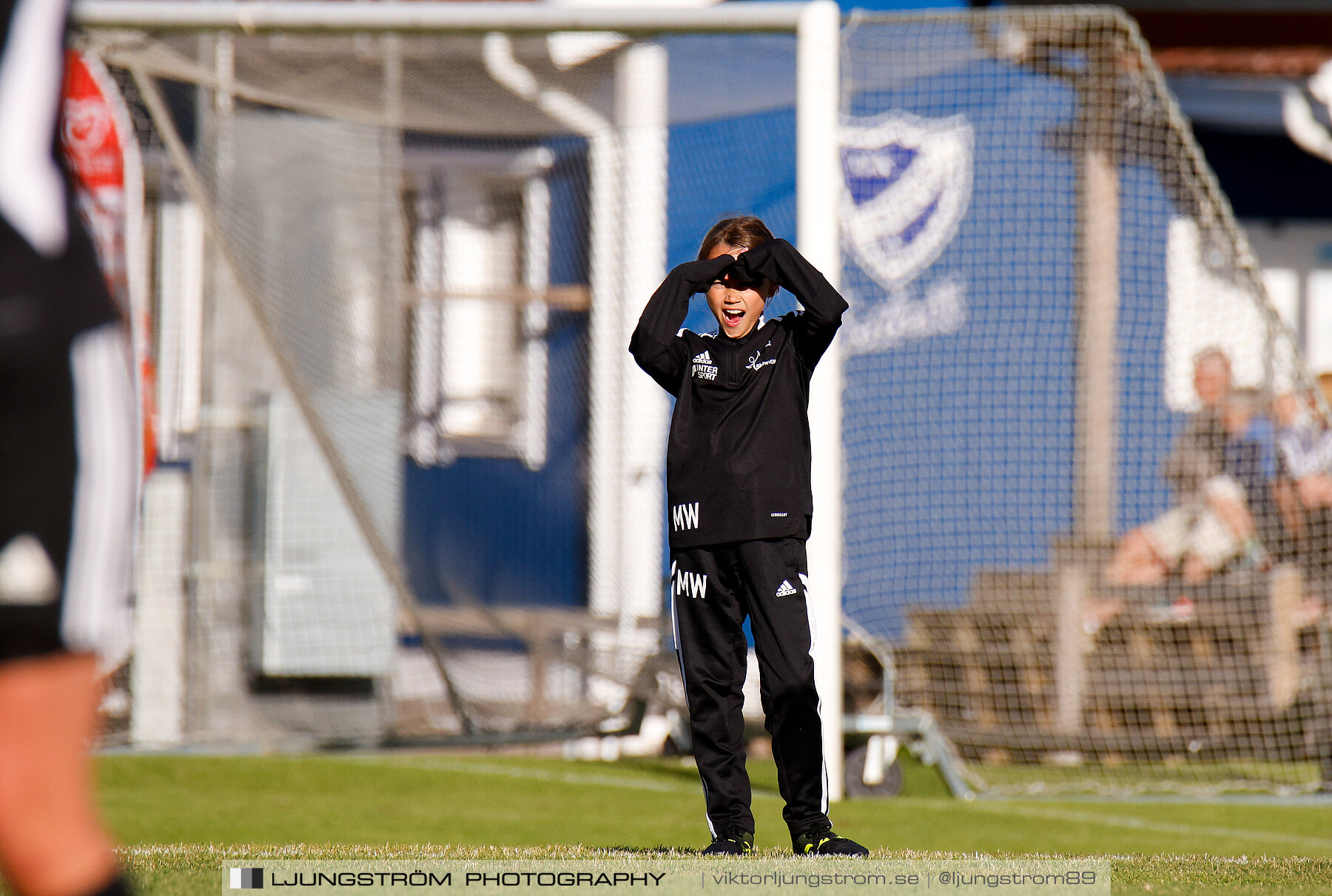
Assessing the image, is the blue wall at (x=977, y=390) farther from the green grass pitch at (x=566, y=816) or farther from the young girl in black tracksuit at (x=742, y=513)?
the young girl in black tracksuit at (x=742, y=513)

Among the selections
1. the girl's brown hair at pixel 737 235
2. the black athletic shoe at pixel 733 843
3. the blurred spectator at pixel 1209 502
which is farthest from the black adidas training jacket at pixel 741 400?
the blurred spectator at pixel 1209 502

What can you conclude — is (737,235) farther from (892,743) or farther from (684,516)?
(892,743)

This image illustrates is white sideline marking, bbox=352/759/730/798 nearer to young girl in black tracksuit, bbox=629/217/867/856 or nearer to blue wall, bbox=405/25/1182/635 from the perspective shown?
blue wall, bbox=405/25/1182/635

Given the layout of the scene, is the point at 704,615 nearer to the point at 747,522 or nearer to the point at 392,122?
the point at 747,522

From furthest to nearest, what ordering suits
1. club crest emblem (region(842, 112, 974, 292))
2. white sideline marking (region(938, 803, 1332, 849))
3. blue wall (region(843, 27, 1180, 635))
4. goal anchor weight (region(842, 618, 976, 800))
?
1. club crest emblem (region(842, 112, 974, 292))
2. blue wall (region(843, 27, 1180, 635))
3. goal anchor weight (region(842, 618, 976, 800))
4. white sideline marking (region(938, 803, 1332, 849))

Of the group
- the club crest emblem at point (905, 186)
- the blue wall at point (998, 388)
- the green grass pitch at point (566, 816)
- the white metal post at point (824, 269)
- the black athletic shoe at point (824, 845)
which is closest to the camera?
the black athletic shoe at point (824, 845)

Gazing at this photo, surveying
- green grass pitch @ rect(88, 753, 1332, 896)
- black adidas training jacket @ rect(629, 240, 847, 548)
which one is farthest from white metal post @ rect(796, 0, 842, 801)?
black adidas training jacket @ rect(629, 240, 847, 548)

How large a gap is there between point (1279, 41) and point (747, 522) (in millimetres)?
7762

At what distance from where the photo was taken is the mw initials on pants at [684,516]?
3109mm

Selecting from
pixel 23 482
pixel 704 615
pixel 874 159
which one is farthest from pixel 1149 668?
pixel 23 482

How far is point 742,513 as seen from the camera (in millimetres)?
3053

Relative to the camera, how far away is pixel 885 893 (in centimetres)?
231

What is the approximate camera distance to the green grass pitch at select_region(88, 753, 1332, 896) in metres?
3.86

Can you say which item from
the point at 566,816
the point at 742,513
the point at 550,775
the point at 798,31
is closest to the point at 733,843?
the point at 742,513
